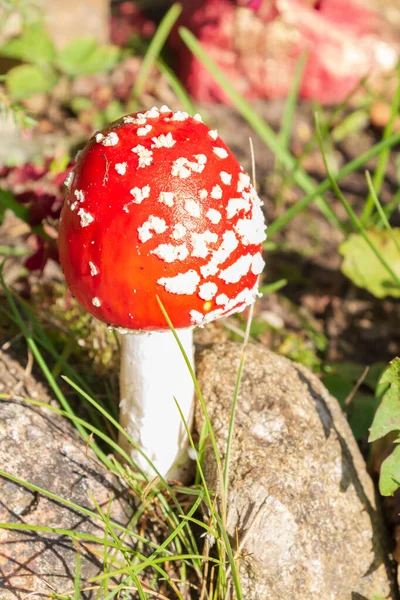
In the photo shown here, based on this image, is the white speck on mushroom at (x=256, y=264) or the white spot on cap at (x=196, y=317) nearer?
the white spot on cap at (x=196, y=317)

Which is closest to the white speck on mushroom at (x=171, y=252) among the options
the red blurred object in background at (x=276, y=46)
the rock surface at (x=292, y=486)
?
the rock surface at (x=292, y=486)

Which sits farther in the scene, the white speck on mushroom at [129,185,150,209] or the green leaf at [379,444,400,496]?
the green leaf at [379,444,400,496]

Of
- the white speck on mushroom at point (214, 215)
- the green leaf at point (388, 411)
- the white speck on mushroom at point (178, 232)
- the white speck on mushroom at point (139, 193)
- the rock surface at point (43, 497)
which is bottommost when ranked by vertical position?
the rock surface at point (43, 497)

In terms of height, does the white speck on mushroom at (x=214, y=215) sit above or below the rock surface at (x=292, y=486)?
above

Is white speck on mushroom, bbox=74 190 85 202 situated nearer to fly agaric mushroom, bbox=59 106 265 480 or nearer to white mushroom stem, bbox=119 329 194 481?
fly agaric mushroom, bbox=59 106 265 480

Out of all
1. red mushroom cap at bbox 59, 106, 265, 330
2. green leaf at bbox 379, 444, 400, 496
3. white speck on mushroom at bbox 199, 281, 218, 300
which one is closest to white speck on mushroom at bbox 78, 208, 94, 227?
red mushroom cap at bbox 59, 106, 265, 330

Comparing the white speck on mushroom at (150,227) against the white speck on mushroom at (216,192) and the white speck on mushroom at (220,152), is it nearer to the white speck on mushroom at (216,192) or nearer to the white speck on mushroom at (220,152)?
the white speck on mushroom at (216,192)

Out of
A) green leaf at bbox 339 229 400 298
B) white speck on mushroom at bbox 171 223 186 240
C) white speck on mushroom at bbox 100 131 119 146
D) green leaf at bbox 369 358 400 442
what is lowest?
green leaf at bbox 339 229 400 298

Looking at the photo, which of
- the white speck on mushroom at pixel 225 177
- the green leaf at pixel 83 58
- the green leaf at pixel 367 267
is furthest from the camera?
the green leaf at pixel 83 58
